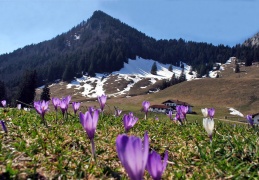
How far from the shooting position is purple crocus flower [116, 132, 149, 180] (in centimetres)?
170

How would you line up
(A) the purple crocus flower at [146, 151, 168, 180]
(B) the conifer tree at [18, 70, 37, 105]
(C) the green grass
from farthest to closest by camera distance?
(B) the conifer tree at [18, 70, 37, 105] → (C) the green grass → (A) the purple crocus flower at [146, 151, 168, 180]

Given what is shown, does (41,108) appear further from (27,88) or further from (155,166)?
(27,88)

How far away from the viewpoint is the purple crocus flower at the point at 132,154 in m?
1.70

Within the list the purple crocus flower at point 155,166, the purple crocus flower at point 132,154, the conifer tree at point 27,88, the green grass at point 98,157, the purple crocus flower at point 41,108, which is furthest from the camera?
the conifer tree at point 27,88

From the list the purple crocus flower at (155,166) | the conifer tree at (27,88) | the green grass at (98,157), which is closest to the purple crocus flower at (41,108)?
the green grass at (98,157)

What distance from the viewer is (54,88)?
168625 mm

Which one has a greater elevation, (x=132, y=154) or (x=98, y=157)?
(x=132, y=154)

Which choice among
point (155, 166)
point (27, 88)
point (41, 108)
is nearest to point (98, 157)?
point (155, 166)

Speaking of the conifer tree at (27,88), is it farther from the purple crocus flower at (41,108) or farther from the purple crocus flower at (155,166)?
the purple crocus flower at (155,166)

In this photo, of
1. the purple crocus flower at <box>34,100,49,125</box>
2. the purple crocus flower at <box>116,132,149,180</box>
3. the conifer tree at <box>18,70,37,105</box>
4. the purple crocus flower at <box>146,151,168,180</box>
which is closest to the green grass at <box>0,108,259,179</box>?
the purple crocus flower at <box>34,100,49,125</box>

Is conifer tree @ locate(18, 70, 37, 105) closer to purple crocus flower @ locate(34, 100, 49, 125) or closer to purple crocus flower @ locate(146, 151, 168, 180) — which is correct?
purple crocus flower @ locate(34, 100, 49, 125)

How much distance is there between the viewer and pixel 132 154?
1711 millimetres

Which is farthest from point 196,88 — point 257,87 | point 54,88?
point 54,88

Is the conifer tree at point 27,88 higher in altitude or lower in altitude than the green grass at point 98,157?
higher
